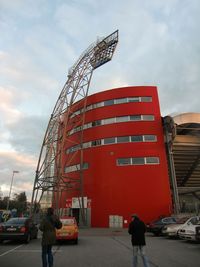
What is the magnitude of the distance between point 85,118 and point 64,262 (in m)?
29.7

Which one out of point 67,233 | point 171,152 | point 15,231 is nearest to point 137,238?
point 67,233

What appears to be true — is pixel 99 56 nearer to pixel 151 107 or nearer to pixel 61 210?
pixel 151 107

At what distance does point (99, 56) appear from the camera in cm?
3878

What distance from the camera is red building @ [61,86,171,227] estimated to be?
3095cm

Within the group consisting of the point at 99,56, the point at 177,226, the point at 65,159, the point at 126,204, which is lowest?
the point at 177,226

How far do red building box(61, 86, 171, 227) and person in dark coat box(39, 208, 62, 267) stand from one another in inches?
937

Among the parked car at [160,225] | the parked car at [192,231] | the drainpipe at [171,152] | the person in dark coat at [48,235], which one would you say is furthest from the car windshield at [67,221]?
the drainpipe at [171,152]

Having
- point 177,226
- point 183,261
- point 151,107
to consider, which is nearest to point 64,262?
point 183,261

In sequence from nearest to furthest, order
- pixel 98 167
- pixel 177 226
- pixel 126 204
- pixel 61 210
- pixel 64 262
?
pixel 64 262
pixel 177 226
pixel 126 204
pixel 98 167
pixel 61 210

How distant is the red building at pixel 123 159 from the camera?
102 ft

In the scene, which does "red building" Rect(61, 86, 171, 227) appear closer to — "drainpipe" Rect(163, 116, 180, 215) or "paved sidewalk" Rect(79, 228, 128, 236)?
"drainpipe" Rect(163, 116, 180, 215)

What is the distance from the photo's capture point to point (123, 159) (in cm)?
3284

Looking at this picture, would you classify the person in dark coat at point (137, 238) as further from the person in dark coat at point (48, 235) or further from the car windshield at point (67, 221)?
the car windshield at point (67, 221)

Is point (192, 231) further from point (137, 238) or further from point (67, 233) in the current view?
point (137, 238)
